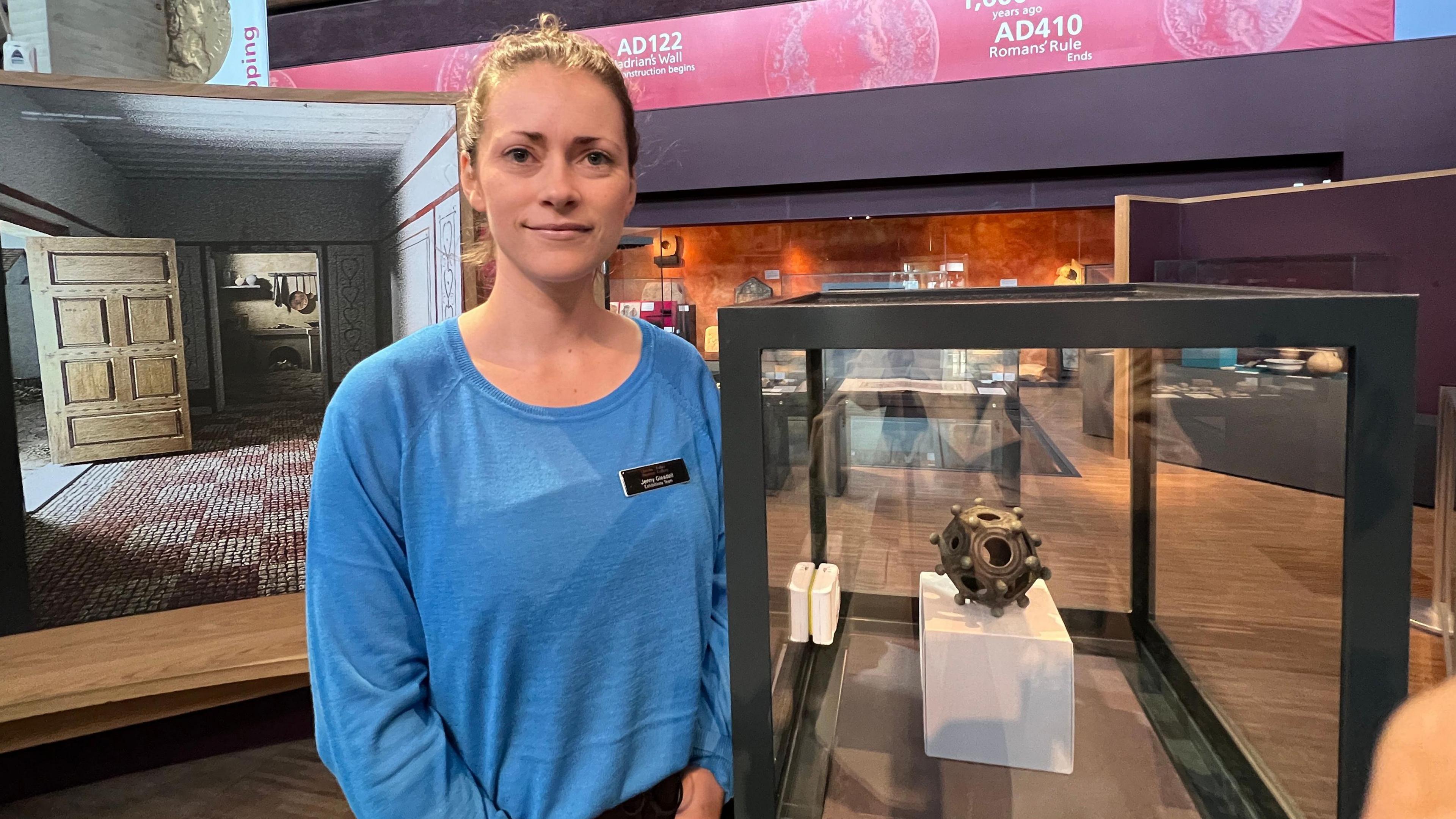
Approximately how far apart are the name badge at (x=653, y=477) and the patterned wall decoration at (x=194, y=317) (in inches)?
63.5

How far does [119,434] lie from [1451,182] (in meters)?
5.91

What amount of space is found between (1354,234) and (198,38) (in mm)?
5729

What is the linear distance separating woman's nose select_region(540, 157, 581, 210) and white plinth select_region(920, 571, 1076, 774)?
0.85 metres

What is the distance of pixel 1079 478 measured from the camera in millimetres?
1660

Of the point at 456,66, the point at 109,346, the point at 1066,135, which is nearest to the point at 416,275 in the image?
the point at 109,346

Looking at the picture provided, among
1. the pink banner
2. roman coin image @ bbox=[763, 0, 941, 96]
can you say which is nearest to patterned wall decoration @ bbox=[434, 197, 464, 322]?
the pink banner

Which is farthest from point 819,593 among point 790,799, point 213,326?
point 213,326

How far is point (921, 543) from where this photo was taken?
150 cm

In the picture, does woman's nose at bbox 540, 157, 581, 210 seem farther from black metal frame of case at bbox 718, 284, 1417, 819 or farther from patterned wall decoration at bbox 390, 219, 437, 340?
patterned wall decoration at bbox 390, 219, 437, 340

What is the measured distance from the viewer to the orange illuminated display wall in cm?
582

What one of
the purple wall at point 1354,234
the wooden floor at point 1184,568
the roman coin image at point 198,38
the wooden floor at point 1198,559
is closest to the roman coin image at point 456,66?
the roman coin image at point 198,38

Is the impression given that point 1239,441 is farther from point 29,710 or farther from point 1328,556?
point 29,710

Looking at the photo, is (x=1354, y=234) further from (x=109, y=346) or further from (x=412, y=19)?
(x=412, y=19)

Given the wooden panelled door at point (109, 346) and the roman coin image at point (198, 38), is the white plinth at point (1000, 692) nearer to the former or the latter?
the wooden panelled door at point (109, 346)
